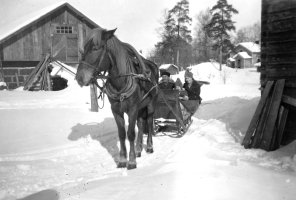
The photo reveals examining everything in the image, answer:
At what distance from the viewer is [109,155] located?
6688 millimetres

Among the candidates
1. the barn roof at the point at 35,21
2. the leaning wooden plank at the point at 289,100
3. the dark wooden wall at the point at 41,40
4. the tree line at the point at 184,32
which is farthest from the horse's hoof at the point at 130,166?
the tree line at the point at 184,32

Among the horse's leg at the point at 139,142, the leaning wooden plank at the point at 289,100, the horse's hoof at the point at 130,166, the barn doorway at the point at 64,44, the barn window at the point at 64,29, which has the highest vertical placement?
the barn window at the point at 64,29

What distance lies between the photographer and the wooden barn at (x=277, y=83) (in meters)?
5.98

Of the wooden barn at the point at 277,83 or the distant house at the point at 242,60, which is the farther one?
the distant house at the point at 242,60

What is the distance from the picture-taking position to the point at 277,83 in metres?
6.21

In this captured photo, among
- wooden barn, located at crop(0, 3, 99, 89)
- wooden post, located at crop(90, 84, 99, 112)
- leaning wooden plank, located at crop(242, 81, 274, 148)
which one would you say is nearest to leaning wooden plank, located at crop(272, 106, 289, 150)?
leaning wooden plank, located at crop(242, 81, 274, 148)

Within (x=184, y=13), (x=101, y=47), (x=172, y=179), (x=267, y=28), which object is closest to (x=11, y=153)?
(x=101, y=47)

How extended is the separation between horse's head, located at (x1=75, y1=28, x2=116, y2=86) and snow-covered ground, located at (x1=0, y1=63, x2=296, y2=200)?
1683 mm

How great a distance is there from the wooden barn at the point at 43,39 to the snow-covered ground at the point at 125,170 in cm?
1409

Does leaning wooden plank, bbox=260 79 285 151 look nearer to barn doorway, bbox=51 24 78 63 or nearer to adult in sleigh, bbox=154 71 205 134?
adult in sleigh, bbox=154 71 205 134

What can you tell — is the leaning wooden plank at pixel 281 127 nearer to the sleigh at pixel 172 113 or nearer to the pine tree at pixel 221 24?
the sleigh at pixel 172 113

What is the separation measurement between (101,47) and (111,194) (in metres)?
2.48

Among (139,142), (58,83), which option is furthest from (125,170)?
(58,83)

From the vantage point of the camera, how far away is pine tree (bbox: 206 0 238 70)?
4384 cm
